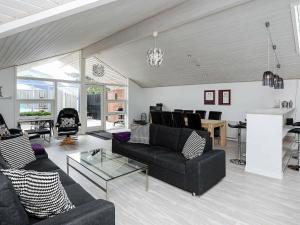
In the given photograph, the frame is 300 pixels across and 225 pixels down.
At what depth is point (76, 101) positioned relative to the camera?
7.61 meters

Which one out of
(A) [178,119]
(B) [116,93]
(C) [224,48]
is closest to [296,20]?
(C) [224,48]

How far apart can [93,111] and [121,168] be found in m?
5.80

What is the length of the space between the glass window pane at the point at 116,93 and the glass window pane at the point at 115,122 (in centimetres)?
85

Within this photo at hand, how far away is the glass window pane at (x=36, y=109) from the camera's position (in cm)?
649

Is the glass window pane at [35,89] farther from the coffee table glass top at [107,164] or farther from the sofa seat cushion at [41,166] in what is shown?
the sofa seat cushion at [41,166]

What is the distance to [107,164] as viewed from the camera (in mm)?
2975

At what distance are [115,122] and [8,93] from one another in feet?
13.8

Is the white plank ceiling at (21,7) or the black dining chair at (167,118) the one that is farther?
the black dining chair at (167,118)

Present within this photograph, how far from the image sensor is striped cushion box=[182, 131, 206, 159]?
2.90 meters

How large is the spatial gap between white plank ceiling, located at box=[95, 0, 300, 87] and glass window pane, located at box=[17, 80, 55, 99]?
241 cm

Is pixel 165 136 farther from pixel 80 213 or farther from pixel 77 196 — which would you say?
pixel 80 213

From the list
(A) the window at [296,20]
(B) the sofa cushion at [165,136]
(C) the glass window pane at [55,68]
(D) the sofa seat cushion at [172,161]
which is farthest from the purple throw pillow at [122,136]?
(C) the glass window pane at [55,68]

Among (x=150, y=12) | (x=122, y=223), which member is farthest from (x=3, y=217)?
(x=150, y=12)

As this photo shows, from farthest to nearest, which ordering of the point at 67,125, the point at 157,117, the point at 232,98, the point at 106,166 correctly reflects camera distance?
A: the point at 232,98
the point at 67,125
the point at 157,117
the point at 106,166
